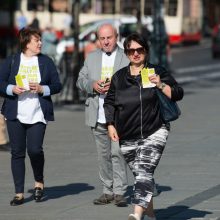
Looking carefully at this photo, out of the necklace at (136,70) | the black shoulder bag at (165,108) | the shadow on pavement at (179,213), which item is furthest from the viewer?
the shadow on pavement at (179,213)

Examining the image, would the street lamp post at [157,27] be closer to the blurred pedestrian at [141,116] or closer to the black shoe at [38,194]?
the black shoe at [38,194]

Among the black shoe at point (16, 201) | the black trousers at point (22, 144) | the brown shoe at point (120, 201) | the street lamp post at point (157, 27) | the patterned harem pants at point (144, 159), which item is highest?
the patterned harem pants at point (144, 159)

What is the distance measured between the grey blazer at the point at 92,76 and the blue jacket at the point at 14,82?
28 centimetres

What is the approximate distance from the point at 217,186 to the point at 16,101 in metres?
2.49

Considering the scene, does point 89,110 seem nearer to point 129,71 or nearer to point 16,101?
point 16,101

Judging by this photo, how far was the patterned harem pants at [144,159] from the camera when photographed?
9203 millimetres

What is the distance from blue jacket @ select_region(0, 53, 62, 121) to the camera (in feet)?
36.6

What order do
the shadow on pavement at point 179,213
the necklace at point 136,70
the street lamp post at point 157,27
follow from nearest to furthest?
the necklace at point 136,70 < the shadow on pavement at point 179,213 < the street lamp post at point 157,27

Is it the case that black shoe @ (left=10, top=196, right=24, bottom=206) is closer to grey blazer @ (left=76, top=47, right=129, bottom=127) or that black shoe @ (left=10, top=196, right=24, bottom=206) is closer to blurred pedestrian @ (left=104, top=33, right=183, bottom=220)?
grey blazer @ (left=76, top=47, right=129, bottom=127)

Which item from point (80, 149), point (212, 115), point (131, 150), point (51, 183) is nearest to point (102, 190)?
point (51, 183)

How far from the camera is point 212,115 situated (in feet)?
70.9

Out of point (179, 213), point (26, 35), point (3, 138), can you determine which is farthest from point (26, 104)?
point (3, 138)

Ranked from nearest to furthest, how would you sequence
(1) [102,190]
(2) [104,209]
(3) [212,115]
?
1. (2) [104,209]
2. (1) [102,190]
3. (3) [212,115]

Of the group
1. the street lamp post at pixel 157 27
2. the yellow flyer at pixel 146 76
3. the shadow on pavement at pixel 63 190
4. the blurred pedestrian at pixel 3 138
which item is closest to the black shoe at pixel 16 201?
the shadow on pavement at pixel 63 190
